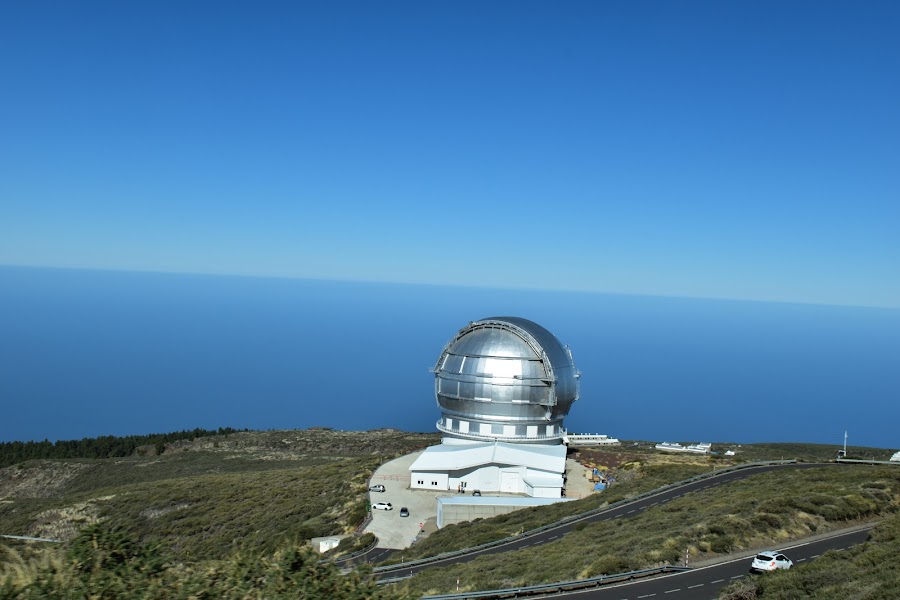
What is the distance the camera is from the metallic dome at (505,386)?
1449 inches

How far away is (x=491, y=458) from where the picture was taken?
113 ft

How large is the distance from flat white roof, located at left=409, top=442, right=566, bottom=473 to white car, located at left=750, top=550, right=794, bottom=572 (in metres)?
17.5

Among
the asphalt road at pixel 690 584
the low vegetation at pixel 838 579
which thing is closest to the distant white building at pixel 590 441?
the asphalt road at pixel 690 584

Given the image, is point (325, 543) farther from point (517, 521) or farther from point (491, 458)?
point (491, 458)

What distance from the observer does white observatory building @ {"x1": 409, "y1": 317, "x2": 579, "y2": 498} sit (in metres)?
34.4

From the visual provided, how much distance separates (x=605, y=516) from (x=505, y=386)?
11981 mm

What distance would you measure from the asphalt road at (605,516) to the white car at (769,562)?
7.80 metres

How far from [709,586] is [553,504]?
14372 mm

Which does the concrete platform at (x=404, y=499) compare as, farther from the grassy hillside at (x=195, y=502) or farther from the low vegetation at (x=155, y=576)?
the low vegetation at (x=155, y=576)

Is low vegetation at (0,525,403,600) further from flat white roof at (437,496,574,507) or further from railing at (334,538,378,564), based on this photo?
flat white roof at (437,496,574,507)

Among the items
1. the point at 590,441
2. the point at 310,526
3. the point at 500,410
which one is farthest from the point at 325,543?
the point at 590,441

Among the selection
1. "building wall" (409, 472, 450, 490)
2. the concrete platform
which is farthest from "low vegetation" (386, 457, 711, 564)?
"building wall" (409, 472, 450, 490)

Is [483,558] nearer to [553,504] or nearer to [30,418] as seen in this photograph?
[553,504]

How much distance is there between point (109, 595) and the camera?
977cm
